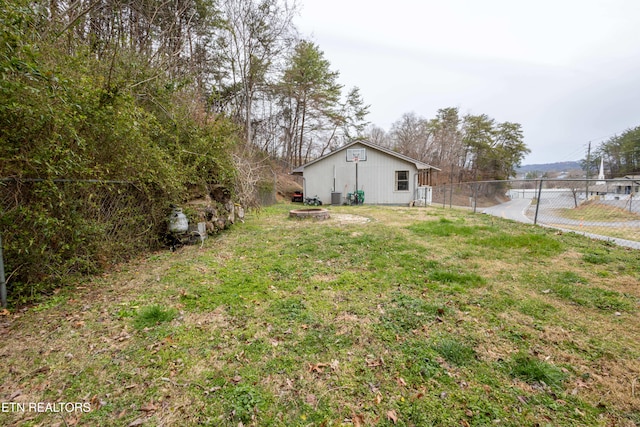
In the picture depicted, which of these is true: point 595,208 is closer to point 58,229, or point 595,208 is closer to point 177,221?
point 177,221

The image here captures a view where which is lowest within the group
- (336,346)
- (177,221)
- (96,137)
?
(336,346)

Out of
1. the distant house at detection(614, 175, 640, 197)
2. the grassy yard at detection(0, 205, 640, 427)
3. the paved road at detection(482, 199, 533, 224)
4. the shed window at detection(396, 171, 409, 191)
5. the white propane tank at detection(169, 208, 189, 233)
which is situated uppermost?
the shed window at detection(396, 171, 409, 191)

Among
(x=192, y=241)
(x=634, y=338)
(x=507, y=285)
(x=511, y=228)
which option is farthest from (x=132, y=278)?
(x=511, y=228)

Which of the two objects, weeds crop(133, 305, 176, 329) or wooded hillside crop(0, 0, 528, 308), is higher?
wooded hillside crop(0, 0, 528, 308)

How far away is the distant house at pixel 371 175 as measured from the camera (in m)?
14.3

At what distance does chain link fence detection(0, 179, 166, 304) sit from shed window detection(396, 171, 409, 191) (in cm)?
1324

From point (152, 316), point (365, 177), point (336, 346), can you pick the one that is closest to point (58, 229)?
point (152, 316)

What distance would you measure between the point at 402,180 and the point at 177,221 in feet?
41.5

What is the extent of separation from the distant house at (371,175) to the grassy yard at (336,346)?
1078cm

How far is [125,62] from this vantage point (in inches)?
168

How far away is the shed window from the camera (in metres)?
14.4

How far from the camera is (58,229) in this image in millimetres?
2783

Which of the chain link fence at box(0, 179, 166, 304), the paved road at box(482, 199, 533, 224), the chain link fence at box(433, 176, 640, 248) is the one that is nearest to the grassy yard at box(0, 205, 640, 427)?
the chain link fence at box(0, 179, 166, 304)

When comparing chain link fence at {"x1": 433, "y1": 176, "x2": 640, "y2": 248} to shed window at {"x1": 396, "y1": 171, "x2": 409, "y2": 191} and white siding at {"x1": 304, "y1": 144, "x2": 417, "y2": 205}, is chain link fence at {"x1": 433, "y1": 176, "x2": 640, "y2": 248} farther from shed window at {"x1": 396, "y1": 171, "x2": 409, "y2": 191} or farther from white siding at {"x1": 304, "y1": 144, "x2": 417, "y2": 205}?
white siding at {"x1": 304, "y1": 144, "x2": 417, "y2": 205}
